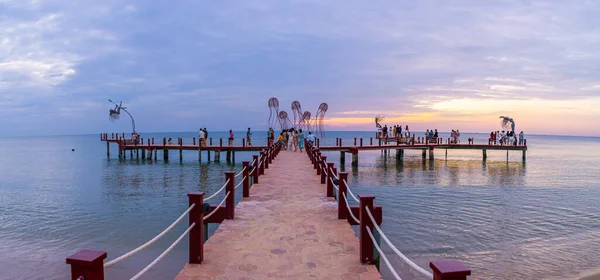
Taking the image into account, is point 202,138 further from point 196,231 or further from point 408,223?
point 196,231

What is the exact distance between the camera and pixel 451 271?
8.96ft

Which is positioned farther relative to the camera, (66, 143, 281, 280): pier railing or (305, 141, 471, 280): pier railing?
(66, 143, 281, 280): pier railing

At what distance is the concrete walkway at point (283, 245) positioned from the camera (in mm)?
5207

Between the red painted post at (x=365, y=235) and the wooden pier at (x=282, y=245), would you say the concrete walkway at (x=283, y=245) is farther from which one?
the red painted post at (x=365, y=235)

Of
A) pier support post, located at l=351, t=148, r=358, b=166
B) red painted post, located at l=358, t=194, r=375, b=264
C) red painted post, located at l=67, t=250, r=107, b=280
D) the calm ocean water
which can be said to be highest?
red painted post, located at l=67, t=250, r=107, b=280

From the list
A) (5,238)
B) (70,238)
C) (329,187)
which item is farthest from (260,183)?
(5,238)

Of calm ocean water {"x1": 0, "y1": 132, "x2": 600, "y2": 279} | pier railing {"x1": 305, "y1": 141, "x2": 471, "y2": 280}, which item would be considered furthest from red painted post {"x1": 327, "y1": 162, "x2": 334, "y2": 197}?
calm ocean water {"x1": 0, "y1": 132, "x2": 600, "y2": 279}

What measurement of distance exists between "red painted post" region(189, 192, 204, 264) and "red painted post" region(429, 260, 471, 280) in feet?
11.8

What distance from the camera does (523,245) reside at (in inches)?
479

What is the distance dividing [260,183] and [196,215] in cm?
826

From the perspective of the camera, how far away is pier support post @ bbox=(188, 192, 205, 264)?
5426mm

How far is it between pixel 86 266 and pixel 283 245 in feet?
12.7

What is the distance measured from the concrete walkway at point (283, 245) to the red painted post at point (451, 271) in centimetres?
230

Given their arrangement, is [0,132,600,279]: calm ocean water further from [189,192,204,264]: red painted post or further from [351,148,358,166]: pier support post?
[351,148,358,166]: pier support post
